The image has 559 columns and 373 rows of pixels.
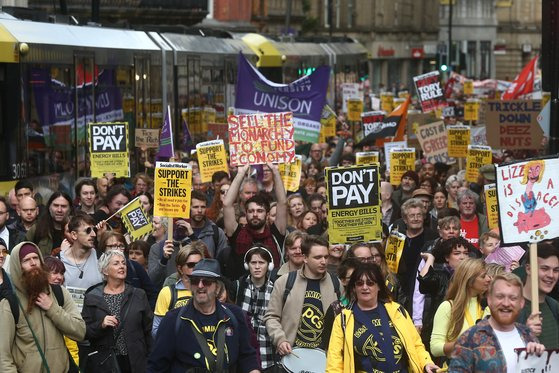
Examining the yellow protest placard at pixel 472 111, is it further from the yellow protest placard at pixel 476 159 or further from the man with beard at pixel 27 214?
the man with beard at pixel 27 214

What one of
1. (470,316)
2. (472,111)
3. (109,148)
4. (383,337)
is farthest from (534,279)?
(472,111)

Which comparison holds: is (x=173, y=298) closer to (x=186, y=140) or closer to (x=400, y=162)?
(x=400, y=162)

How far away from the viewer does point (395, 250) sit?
Result: 43.8ft

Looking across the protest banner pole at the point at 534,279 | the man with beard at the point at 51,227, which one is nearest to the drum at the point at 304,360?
the protest banner pole at the point at 534,279

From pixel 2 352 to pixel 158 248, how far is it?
3.54 m

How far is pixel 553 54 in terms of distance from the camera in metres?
14.4

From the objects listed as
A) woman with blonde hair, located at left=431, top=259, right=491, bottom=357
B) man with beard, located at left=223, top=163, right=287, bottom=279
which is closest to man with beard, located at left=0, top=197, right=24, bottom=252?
man with beard, located at left=223, top=163, right=287, bottom=279

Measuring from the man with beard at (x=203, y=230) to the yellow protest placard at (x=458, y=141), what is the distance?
8720 millimetres

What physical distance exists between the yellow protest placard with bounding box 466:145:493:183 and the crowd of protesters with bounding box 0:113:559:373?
4.87 metres

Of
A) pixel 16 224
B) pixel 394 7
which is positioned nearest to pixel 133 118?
pixel 16 224

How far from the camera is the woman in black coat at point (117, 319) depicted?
423 inches

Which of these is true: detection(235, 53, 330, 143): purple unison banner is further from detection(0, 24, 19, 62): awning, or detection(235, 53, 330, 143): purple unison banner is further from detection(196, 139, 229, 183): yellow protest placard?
detection(0, 24, 19, 62): awning

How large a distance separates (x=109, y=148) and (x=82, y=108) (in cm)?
390

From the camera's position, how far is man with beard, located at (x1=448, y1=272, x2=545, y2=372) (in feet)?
26.6
